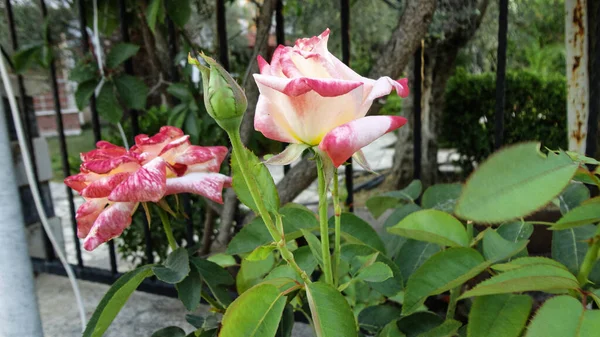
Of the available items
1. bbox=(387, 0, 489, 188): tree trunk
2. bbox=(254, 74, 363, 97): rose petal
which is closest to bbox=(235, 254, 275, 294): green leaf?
bbox=(254, 74, 363, 97): rose petal

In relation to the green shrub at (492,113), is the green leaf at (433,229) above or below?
above

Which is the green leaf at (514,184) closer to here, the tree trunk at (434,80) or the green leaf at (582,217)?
the green leaf at (582,217)

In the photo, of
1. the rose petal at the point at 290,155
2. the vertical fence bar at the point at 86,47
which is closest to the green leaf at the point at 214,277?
the rose petal at the point at 290,155

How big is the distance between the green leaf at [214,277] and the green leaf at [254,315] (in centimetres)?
18

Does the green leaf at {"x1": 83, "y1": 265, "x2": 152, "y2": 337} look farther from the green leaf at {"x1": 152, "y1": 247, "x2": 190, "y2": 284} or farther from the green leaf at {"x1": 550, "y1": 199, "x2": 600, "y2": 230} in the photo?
the green leaf at {"x1": 550, "y1": 199, "x2": 600, "y2": 230}

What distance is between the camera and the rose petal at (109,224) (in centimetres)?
57

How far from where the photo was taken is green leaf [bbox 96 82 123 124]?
3.86 feet

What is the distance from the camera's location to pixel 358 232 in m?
0.68

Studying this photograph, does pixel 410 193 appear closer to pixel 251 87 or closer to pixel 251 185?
pixel 251 185

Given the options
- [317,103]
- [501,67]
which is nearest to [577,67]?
[501,67]

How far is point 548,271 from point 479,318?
0.09 m

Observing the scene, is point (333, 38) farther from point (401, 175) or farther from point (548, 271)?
point (548, 271)

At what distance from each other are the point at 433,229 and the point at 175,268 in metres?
0.31

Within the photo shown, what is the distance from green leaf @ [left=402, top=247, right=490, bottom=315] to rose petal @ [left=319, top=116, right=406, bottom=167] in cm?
18
